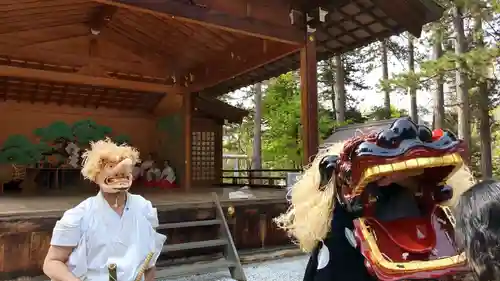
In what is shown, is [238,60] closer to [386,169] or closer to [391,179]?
[391,179]

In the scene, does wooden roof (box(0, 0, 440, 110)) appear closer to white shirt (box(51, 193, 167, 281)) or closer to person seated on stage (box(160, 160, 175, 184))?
person seated on stage (box(160, 160, 175, 184))

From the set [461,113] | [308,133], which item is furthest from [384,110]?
[308,133]

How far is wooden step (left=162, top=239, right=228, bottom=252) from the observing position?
14.8ft

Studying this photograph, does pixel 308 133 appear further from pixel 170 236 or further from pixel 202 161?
pixel 202 161

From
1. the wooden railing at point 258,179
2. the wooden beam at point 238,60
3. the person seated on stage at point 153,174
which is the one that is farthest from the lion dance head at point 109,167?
the person seated on stage at point 153,174

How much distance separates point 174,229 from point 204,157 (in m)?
6.77

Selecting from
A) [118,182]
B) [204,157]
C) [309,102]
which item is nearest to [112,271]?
[118,182]

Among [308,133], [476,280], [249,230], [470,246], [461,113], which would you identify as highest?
[461,113]

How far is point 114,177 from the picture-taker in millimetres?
1973

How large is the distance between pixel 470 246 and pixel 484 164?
948 cm

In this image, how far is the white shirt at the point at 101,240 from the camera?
5.94 ft

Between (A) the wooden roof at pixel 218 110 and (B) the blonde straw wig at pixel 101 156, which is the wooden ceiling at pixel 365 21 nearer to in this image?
(A) the wooden roof at pixel 218 110

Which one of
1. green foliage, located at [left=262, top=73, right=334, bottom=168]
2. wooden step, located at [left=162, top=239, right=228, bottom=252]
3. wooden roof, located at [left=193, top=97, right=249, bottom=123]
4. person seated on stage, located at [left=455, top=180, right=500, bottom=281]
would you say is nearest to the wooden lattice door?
wooden roof, located at [left=193, top=97, right=249, bottom=123]

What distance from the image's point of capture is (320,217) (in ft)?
6.72
